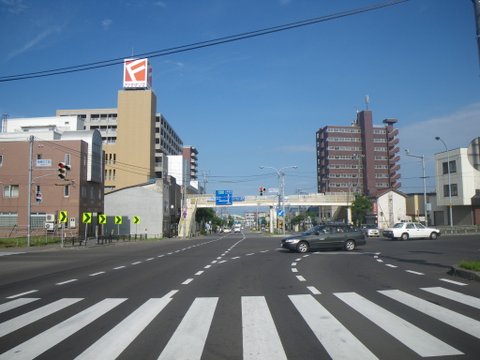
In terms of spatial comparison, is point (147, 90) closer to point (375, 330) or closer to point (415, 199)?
point (415, 199)

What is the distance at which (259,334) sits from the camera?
6.54 meters

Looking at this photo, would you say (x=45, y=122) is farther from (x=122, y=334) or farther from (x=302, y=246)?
(x=122, y=334)

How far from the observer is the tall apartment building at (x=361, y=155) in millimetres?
124000

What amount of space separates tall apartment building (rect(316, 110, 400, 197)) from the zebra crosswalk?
117796 mm

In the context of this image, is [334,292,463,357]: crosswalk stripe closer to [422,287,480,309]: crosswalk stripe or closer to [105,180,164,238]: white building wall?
[422,287,480,309]: crosswalk stripe

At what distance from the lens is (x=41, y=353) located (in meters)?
5.68

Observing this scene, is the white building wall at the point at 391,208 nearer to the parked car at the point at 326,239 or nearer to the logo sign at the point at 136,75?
the logo sign at the point at 136,75

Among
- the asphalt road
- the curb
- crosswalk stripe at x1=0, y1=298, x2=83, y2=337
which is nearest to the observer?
the asphalt road

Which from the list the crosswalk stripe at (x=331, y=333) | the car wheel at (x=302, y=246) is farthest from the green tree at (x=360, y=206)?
the crosswalk stripe at (x=331, y=333)

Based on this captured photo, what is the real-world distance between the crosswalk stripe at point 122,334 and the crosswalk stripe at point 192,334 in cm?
60

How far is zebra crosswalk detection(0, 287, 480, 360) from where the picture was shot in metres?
5.71

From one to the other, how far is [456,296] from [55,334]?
783 centimetres

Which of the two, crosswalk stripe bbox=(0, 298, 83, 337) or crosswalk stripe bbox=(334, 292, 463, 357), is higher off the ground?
crosswalk stripe bbox=(334, 292, 463, 357)

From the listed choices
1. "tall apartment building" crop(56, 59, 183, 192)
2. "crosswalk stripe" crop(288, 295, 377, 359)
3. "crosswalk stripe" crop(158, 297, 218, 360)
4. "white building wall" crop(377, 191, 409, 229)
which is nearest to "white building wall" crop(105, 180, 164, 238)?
"tall apartment building" crop(56, 59, 183, 192)
